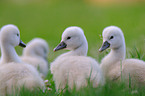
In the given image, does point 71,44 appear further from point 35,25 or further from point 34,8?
point 34,8

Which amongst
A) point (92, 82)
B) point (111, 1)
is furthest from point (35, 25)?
point (92, 82)

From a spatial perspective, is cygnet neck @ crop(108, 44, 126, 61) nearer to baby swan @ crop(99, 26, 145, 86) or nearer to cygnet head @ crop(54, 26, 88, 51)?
baby swan @ crop(99, 26, 145, 86)

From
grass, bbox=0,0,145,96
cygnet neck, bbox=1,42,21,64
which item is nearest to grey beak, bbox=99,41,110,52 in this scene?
cygnet neck, bbox=1,42,21,64

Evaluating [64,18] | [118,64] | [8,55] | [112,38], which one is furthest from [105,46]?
[64,18]

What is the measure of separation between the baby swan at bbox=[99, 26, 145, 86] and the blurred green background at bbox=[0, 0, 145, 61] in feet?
21.3

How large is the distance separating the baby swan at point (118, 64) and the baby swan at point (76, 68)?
15.6 inches

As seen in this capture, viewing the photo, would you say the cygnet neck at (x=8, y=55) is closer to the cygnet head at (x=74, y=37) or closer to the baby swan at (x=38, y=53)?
the cygnet head at (x=74, y=37)

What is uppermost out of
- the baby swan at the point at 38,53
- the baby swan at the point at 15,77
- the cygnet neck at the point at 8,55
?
the baby swan at the point at 38,53

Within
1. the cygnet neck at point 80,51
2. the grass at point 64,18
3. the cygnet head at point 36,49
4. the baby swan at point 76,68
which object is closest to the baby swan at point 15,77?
the baby swan at point 76,68

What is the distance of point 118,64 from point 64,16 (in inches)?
577

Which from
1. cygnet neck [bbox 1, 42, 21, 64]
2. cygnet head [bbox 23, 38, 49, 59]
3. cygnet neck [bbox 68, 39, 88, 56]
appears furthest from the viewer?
cygnet head [bbox 23, 38, 49, 59]

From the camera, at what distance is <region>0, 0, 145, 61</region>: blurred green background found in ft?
46.7

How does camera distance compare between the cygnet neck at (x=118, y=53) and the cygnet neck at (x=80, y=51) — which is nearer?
the cygnet neck at (x=80, y=51)

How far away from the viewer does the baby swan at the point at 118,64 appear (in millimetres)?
4242
